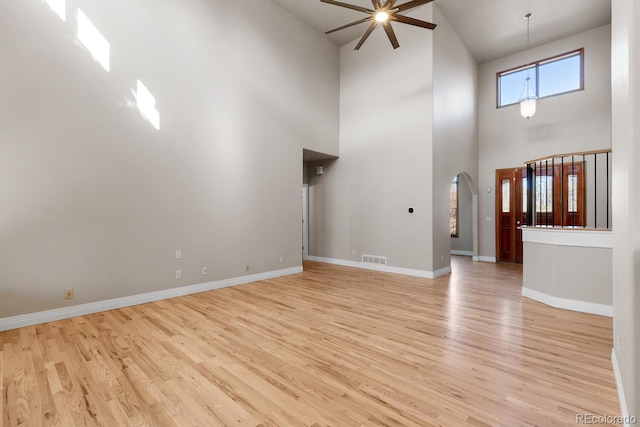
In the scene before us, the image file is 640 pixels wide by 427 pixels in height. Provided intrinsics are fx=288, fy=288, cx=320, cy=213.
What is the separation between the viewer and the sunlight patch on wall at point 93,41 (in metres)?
3.76

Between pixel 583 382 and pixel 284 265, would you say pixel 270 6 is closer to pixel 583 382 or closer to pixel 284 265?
pixel 284 265

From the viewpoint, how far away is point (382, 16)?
411cm

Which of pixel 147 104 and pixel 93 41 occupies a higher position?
pixel 93 41

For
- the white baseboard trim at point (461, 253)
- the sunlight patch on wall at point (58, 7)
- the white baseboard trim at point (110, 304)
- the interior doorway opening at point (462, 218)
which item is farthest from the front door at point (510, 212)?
the sunlight patch on wall at point (58, 7)

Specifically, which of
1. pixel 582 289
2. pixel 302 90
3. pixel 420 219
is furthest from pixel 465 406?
pixel 302 90

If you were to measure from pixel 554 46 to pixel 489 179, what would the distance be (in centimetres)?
363

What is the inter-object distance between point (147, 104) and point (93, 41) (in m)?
0.93

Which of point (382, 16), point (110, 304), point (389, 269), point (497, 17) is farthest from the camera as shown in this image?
point (389, 269)

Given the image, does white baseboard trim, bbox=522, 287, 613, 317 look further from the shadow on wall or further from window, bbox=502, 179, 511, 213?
the shadow on wall

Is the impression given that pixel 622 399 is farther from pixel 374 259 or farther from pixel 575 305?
pixel 374 259

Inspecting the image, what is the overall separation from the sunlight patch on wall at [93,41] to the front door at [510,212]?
30.2 ft

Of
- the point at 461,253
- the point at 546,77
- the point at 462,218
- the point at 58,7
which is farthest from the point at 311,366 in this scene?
the point at 546,77

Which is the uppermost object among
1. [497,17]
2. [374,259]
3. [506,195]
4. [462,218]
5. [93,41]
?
[497,17]

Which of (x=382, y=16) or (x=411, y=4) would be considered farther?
(x=382, y=16)
